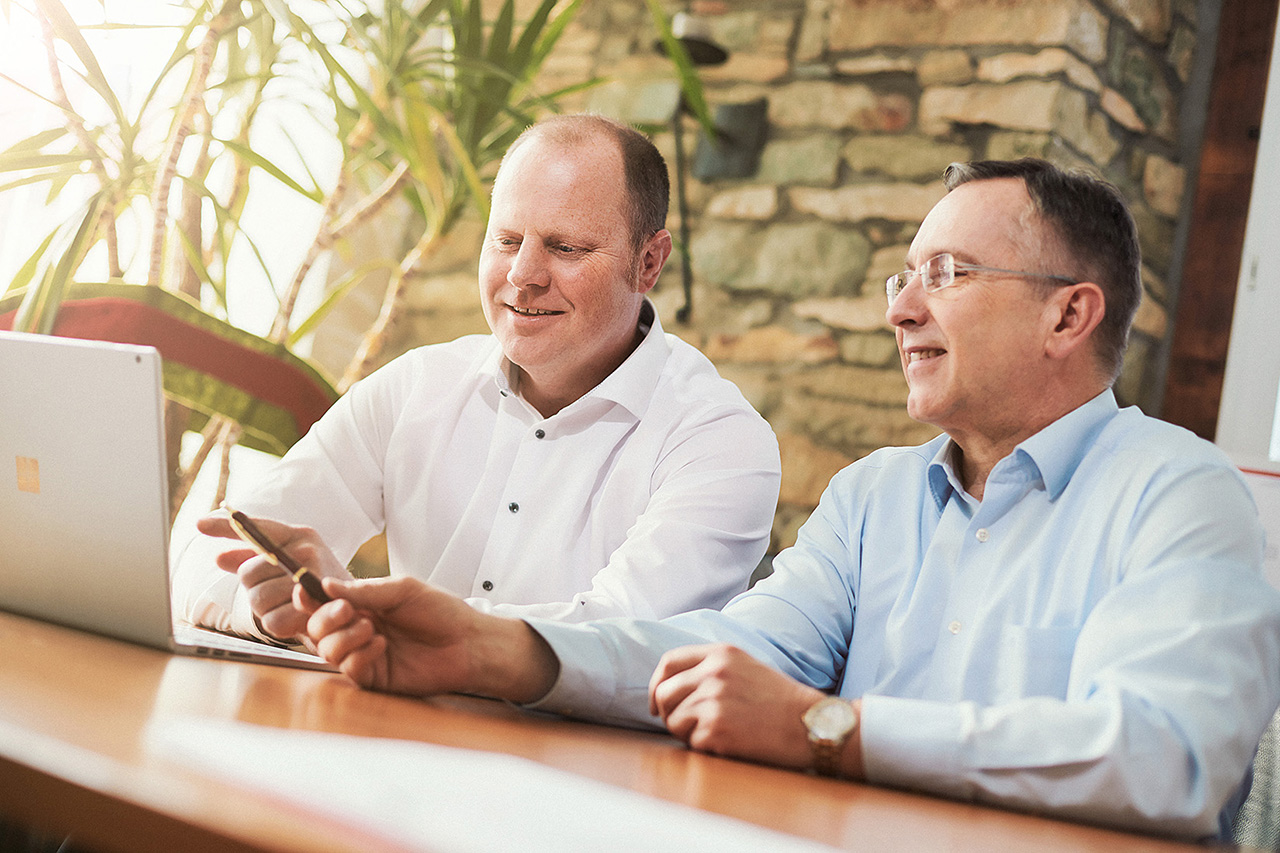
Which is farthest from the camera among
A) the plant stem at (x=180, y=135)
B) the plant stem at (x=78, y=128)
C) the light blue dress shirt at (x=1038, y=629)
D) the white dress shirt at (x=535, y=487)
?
the plant stem at (x=180, y=135)

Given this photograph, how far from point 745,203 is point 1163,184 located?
3.63 feet

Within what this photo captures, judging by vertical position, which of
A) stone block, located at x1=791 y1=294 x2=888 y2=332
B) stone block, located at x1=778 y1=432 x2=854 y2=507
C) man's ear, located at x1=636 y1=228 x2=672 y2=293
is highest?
stone block, located at x1=791 y1=294 x2=888 y2=332

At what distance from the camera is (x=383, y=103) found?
2633 mm

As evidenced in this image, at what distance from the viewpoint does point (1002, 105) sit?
2723 millimetres

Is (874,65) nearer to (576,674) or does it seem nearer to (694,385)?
(694,385)

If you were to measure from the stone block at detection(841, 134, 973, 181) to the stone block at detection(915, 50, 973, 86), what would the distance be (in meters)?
0.15

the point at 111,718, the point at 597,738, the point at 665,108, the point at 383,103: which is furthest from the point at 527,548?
the point at 665,108

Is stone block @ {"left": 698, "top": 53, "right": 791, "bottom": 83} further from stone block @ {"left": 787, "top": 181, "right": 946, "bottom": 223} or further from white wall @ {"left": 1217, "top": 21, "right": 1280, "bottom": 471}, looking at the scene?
white wall @ {"left": 1217, "top": 21, "right": 1280, "bottom": 471}

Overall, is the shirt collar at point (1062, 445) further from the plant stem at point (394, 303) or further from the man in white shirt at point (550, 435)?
the plant stem at point (394, 303)

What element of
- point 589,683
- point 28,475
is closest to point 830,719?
point 589,683

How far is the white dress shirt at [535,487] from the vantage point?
154 centimetres

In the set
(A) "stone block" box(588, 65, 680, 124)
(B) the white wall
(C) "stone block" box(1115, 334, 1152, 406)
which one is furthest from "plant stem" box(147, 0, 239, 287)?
(B) the white wall

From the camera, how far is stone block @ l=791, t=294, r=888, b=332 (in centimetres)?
291

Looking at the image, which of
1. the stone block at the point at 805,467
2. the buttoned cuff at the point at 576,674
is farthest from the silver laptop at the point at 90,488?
the stone block at the point at 805,467
